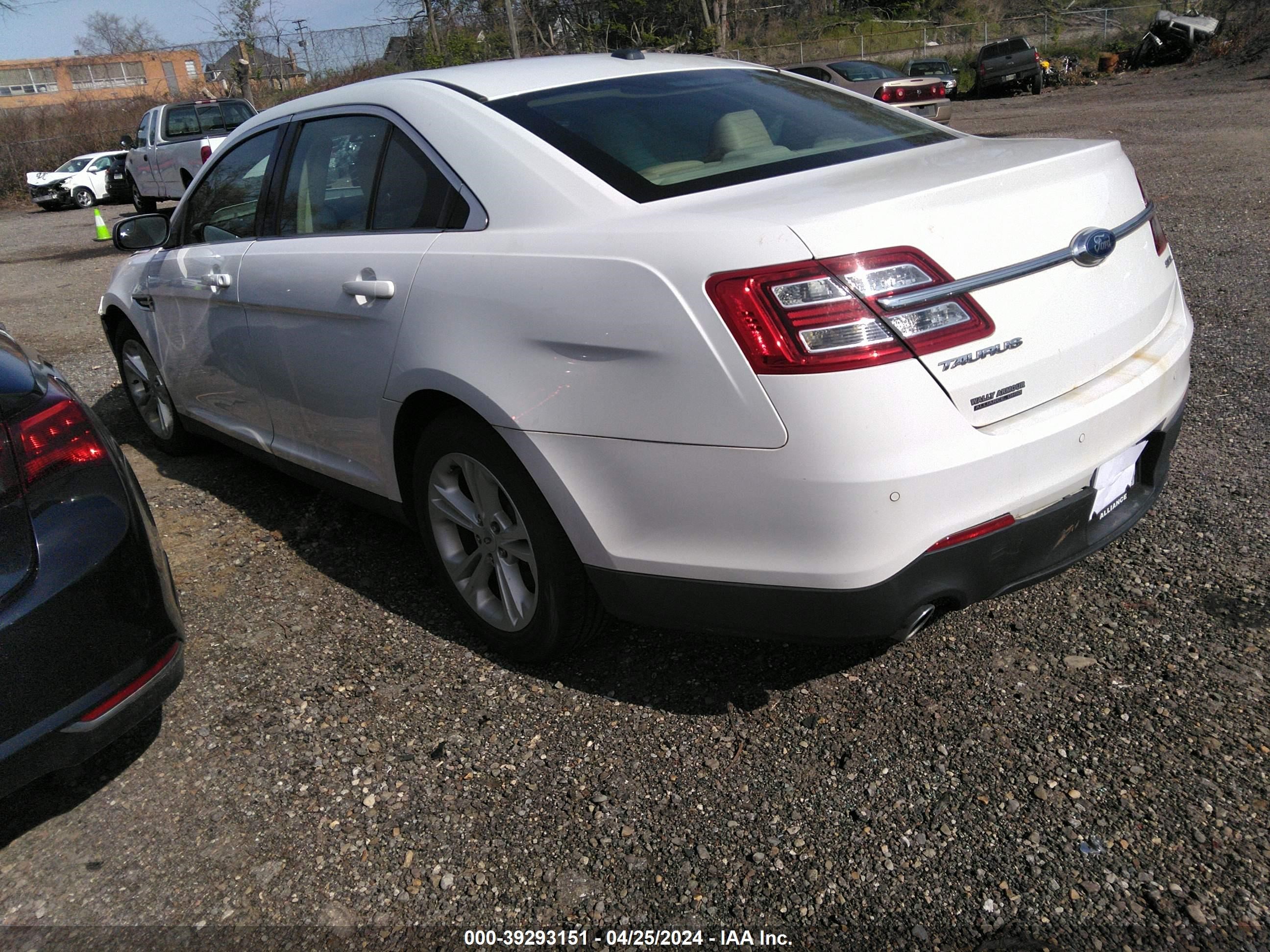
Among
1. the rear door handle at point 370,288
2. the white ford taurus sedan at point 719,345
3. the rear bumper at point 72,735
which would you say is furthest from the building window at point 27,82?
the rear bumper at point 72,735

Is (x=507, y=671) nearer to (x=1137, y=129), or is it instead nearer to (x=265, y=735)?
(x=265, y=735)

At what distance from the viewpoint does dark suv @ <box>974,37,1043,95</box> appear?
98.0ft

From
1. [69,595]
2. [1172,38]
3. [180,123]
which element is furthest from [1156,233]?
[1172,38]

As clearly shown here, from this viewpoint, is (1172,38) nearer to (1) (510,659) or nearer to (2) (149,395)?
(2) (149,395)

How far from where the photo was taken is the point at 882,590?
217 cm

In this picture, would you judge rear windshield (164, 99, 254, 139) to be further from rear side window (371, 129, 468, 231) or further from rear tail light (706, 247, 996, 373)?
rear tail light (706, 247, 996, 373)

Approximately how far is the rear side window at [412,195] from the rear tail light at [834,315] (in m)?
1.06

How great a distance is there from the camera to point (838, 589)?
218 cm

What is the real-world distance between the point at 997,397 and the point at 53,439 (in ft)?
7.20

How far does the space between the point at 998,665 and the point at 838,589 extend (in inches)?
35.4

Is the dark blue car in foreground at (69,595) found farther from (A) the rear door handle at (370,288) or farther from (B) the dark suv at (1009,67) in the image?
(B) the dark suv at (1009,67)

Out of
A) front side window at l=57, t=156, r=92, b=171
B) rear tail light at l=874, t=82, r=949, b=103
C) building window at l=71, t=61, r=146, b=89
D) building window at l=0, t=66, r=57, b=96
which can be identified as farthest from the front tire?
building window at l=0, t=66, r=57, b=96

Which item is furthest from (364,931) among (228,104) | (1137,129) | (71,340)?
(228,104)

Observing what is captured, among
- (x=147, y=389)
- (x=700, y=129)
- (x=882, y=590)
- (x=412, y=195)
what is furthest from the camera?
(x=147, y=389)
